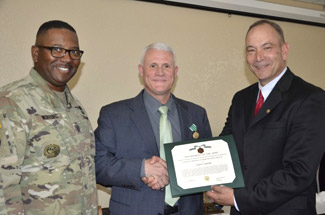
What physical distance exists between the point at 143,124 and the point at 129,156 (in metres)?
0.25

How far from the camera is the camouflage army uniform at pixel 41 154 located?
1684 millimetres

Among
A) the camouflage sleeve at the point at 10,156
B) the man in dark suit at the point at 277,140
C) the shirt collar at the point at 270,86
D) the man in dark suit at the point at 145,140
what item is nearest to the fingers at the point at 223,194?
the man in dark suit at the point at 277,140

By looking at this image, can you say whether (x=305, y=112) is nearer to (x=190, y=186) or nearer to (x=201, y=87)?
(x=190, y=186)

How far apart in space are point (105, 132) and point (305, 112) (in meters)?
1.38

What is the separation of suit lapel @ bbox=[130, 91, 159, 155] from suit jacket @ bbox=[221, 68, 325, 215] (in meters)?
0.65

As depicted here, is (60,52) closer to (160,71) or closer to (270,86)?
(160,71)

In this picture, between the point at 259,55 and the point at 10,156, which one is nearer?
the point at 10,156

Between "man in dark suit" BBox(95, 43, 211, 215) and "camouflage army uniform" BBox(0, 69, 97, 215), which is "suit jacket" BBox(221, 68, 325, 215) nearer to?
"man in dark suit" BBox(95, 43, 211, 215)

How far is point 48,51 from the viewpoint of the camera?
1995mm

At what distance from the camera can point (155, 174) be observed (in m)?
2.11

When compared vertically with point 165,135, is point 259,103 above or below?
above

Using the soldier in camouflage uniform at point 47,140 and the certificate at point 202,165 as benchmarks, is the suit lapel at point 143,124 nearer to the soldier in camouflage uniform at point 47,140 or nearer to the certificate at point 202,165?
the certificate at point 202,165

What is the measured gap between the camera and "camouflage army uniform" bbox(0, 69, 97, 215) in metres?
1.68

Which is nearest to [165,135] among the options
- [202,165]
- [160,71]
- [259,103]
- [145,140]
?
[145,140]
